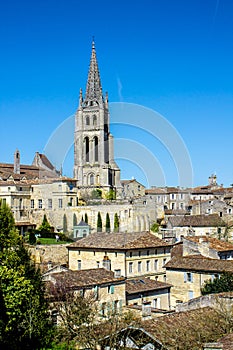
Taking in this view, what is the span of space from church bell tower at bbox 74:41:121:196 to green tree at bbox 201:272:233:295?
55217 mm

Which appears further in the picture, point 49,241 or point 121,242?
point 49,241

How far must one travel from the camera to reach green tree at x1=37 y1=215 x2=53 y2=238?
59.1 metres

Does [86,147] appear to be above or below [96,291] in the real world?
above

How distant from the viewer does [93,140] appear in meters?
94.0

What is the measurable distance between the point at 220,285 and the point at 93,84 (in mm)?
68684

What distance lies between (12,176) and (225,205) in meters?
29.7

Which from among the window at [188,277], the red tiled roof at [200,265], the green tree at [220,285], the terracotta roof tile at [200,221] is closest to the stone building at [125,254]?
the red tiled roof at [200,265]

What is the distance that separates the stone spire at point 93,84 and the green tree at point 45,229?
37391 millimetres

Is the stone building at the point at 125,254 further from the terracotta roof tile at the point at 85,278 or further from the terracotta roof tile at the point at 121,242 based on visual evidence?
the terracotta roof tile at the point at 85,278

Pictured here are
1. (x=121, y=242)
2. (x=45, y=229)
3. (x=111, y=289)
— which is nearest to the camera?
(x=111, y=289)

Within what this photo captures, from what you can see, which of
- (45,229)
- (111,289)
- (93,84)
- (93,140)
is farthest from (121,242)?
(93,84)

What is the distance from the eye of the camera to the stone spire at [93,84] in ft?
316

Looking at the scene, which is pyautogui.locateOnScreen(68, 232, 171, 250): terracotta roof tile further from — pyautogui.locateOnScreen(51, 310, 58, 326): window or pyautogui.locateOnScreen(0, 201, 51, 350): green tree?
pyautogui.locateOnScreen(0, 201, 51, 350): green tree

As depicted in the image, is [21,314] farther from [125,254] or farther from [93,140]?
[93,140]
